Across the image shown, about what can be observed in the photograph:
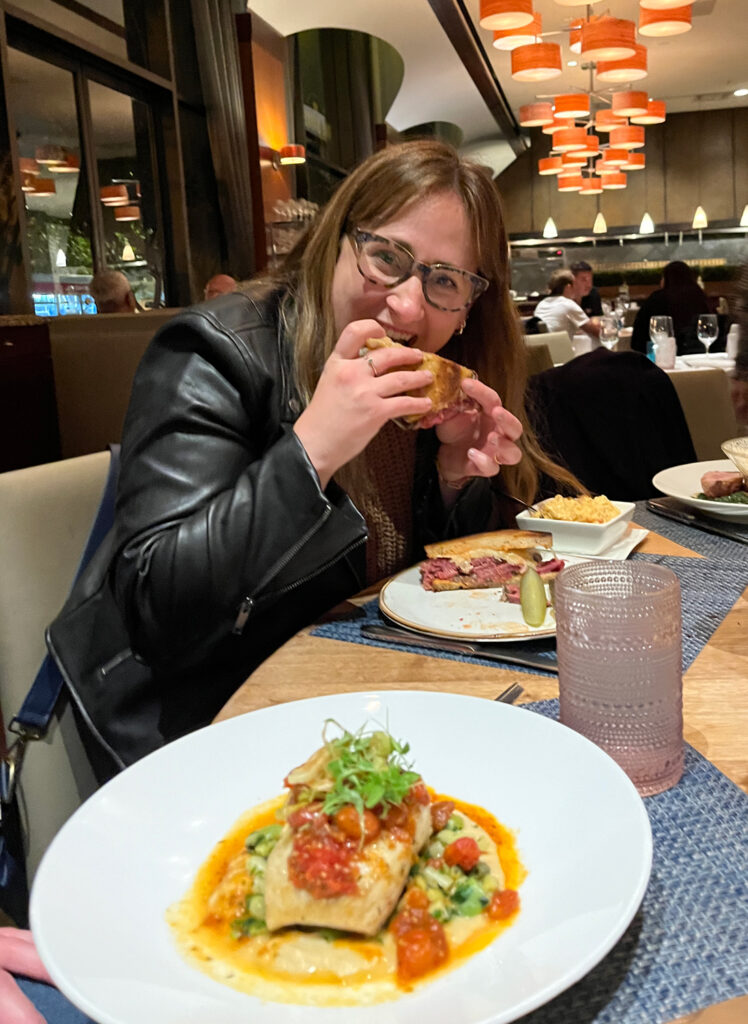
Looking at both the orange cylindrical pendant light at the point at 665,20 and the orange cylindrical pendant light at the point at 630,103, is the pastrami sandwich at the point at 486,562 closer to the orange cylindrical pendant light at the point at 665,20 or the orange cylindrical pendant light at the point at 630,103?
the orange cylindrical pendant light at the point at 665,20

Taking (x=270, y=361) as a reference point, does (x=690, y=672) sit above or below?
below

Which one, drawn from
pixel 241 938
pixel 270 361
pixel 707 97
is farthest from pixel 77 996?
pixel 707 97

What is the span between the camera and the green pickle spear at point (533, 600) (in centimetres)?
118

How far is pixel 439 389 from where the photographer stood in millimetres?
1416

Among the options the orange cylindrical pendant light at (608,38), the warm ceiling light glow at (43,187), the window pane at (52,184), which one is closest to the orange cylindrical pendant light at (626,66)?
the orange cylindrical pendant light at (608,38)

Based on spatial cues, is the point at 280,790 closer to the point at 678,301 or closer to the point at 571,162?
the point at 678,301

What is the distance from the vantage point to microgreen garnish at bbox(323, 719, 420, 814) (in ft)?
2.21

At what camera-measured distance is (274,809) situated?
801mm

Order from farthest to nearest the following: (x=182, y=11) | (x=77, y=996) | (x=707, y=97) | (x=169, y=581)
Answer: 1. (x=707, y=97)
2. (x=182, y=11)
3. (x=169, y=581)
4. (x=77, y=996)

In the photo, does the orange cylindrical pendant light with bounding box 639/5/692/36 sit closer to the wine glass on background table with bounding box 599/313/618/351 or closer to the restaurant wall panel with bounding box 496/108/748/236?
the wine glass on background table with bounding box 599/313/618/351

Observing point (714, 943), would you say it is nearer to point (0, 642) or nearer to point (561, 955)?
point (561, 955)

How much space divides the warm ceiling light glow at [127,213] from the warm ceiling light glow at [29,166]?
99 centimetres

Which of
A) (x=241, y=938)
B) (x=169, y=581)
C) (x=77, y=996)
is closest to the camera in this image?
(x=77, y=996)

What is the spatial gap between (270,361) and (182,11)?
22.2 feet
